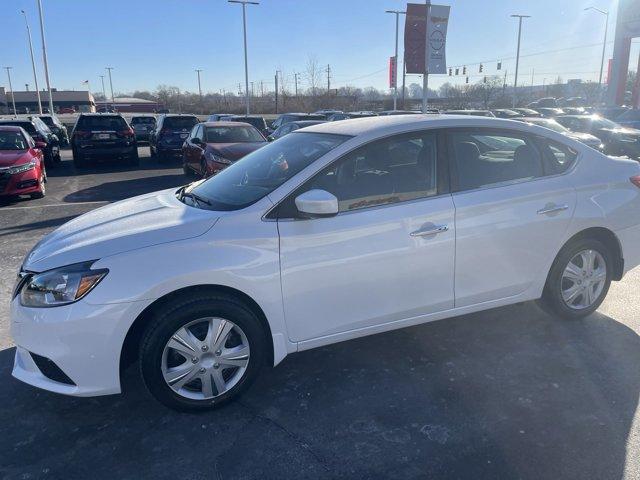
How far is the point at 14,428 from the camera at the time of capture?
120 inches

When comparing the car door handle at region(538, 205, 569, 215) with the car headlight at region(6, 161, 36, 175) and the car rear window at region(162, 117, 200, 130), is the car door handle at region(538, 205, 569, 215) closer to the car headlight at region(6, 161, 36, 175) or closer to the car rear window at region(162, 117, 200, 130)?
the car headlight at region(6, 161, 36, 175)

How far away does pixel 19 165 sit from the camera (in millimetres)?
10086

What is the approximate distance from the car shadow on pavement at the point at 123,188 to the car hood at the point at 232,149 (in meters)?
1.82

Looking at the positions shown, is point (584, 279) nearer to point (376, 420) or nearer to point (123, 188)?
point (376, 420)

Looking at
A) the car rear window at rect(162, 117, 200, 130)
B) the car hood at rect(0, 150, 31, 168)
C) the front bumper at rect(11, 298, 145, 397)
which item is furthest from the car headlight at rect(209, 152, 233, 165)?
the front bumper at rect(11, 298, 145, 397)

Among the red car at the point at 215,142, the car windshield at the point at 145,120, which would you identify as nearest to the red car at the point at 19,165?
the red car at the point at 215,142

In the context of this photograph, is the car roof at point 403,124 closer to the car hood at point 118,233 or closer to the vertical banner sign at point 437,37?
the car hood at point 118,233

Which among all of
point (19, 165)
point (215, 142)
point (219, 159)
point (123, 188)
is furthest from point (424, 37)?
point (19, 165)

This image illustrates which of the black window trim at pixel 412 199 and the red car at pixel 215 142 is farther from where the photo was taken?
the red car at pixel 215 142

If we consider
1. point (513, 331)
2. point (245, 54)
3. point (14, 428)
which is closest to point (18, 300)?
point (14, 428)

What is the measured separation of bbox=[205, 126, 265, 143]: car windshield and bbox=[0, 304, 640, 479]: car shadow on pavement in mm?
9356

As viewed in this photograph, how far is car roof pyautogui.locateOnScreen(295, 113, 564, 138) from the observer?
361 centimetres

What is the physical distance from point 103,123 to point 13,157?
6.69 m

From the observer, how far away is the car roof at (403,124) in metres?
3.61
